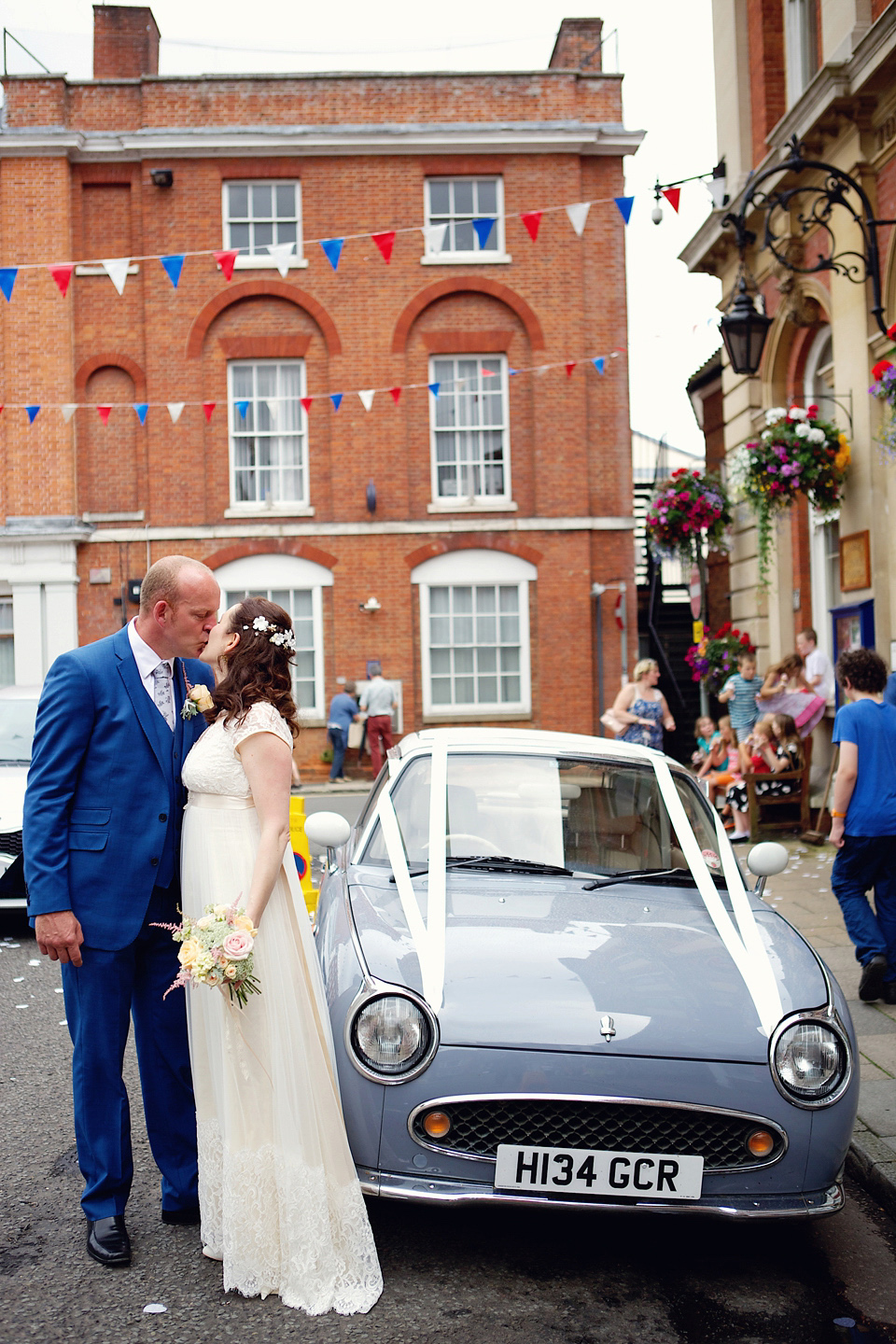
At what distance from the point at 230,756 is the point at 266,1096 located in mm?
923

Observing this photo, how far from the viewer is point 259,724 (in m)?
3.23

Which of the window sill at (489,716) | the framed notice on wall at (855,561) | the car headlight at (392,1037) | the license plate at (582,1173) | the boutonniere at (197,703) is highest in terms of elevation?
the framed notice on wall at (855,561)

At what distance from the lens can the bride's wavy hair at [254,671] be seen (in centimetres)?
329

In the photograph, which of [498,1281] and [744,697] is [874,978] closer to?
[498,1281]

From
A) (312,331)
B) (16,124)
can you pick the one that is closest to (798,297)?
(312,331)

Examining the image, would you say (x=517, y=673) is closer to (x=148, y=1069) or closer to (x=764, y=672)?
(x=764, y=672)

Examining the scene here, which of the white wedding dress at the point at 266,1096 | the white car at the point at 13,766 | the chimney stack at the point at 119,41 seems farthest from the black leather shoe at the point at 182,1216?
the chimney stack at the point at 119,41

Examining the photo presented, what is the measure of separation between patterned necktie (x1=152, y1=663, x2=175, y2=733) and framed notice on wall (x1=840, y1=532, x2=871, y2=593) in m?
8.77

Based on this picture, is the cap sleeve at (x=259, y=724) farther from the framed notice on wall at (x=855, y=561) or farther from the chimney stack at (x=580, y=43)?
the chimney stack at (x=580, y=43)

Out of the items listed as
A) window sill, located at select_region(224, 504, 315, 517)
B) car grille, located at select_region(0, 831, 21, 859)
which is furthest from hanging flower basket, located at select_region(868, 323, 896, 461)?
window sill, located at select_region(224, 504, 315, 517)

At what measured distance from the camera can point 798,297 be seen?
12195mm

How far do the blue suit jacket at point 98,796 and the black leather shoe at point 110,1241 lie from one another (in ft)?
2.53

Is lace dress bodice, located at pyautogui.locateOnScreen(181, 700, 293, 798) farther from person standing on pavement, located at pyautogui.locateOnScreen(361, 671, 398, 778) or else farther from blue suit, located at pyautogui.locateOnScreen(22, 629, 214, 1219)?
person standing on pavement, located at pyautogui.locateOnScreen(361, 671, 398, 778)

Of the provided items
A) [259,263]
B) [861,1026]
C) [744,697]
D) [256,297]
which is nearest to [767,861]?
[861,1026]
